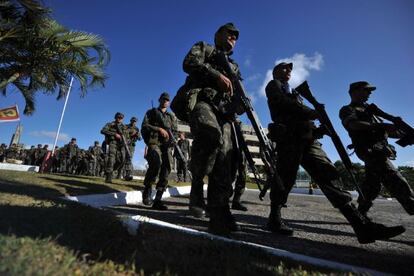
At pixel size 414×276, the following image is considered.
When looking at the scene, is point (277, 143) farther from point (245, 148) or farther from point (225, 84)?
point (225, 84)

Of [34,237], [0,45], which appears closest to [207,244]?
[34,237]

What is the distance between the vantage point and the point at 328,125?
432cm

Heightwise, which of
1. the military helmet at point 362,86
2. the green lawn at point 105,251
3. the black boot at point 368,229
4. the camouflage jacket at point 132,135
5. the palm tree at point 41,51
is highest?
the palm tree at point 41,51

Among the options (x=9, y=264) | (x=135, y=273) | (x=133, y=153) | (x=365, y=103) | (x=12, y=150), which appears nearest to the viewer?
(x=9, y=264)

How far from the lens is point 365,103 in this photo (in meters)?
5.07

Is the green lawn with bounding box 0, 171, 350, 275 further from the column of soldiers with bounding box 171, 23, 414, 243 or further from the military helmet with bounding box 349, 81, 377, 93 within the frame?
the military helmet with bounding box 349, 81, 377, 93

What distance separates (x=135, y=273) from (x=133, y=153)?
11338mm

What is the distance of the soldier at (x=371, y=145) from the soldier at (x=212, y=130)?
202 cm

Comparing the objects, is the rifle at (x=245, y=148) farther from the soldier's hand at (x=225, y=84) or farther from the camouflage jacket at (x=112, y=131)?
the camouflage jacket at (x=112, y=131)

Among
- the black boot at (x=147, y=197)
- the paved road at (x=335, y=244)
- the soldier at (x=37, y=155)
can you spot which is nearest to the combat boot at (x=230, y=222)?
the paved road at (x=335, y=244)

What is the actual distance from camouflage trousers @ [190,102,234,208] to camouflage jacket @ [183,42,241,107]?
0.17 metres

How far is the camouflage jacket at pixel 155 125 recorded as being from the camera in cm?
620

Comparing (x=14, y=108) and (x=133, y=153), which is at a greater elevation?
(x=14, y=108)

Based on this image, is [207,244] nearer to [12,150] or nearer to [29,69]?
[29,69]
